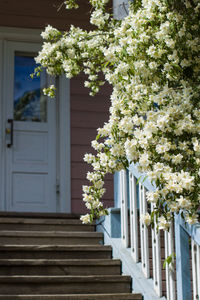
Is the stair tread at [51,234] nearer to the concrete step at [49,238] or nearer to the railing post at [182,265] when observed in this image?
the concrete step at [49,238]

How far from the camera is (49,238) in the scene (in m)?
4.51

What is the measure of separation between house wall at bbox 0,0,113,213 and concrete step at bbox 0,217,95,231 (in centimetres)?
129

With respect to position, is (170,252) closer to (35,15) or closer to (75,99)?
(75,99)

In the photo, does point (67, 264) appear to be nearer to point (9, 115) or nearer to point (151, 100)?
point (151, 100)

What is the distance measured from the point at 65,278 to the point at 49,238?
659mm

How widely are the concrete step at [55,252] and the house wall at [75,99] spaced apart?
1.74 metres

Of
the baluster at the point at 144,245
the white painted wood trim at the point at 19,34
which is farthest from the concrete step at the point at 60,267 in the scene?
the white painted wood trim at the point at 19,34

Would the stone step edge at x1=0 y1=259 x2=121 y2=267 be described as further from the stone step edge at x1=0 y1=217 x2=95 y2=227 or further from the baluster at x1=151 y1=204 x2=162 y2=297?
the stone step edge at x1=0 y1=217 x2=95 y2=227

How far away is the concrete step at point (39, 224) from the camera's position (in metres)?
4.67

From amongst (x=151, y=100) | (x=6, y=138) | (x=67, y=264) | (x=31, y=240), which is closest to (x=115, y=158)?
(x=151, y=100)

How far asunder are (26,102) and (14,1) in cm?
100

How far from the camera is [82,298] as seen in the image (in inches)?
146

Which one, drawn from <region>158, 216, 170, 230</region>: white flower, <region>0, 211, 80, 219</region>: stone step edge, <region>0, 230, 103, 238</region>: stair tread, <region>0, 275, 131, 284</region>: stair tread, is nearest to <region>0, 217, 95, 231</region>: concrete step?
<region>0, 230, 103, 238</region>: stair tread

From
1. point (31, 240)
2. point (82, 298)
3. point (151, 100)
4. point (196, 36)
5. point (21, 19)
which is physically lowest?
point (82, 298)
